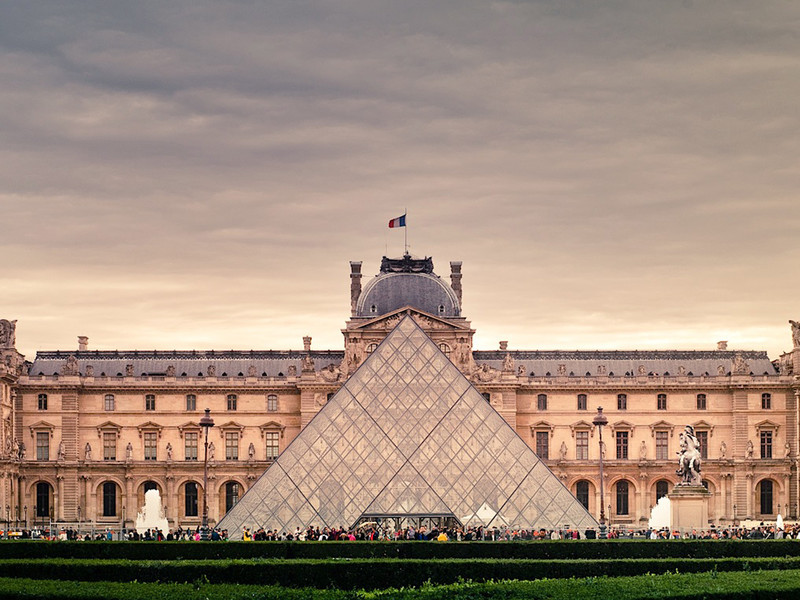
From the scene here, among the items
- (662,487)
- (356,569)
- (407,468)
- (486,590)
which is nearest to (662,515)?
(662,487)

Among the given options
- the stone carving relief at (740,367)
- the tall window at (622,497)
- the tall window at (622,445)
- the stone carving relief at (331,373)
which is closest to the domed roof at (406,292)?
the stone carving relief at (331,373)

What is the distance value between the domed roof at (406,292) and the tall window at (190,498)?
12.2 meters

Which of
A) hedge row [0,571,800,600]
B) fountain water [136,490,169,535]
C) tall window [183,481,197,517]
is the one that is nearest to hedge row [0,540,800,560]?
hedge row [0,571,800,600]

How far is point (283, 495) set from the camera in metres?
46.5

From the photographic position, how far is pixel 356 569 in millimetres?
31953

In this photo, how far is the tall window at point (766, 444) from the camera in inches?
3017

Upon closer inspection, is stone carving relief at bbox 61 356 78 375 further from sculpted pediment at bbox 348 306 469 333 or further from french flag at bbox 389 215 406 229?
french flag at bbox 389 215 406 229

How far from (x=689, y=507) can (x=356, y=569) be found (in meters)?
18.5

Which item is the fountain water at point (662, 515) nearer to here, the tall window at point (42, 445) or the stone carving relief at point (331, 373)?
the stone carving relief at point (331, 373)

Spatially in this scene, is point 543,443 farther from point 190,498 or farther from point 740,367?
point 190,498

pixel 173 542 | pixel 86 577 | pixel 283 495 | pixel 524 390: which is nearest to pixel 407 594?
pixel 86 577

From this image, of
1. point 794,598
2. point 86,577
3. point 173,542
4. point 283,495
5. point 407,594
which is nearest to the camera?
point 407,594

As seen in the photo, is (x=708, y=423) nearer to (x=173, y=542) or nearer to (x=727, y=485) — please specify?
(x=727, y=485)

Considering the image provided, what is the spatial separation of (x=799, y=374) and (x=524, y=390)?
13.8m
